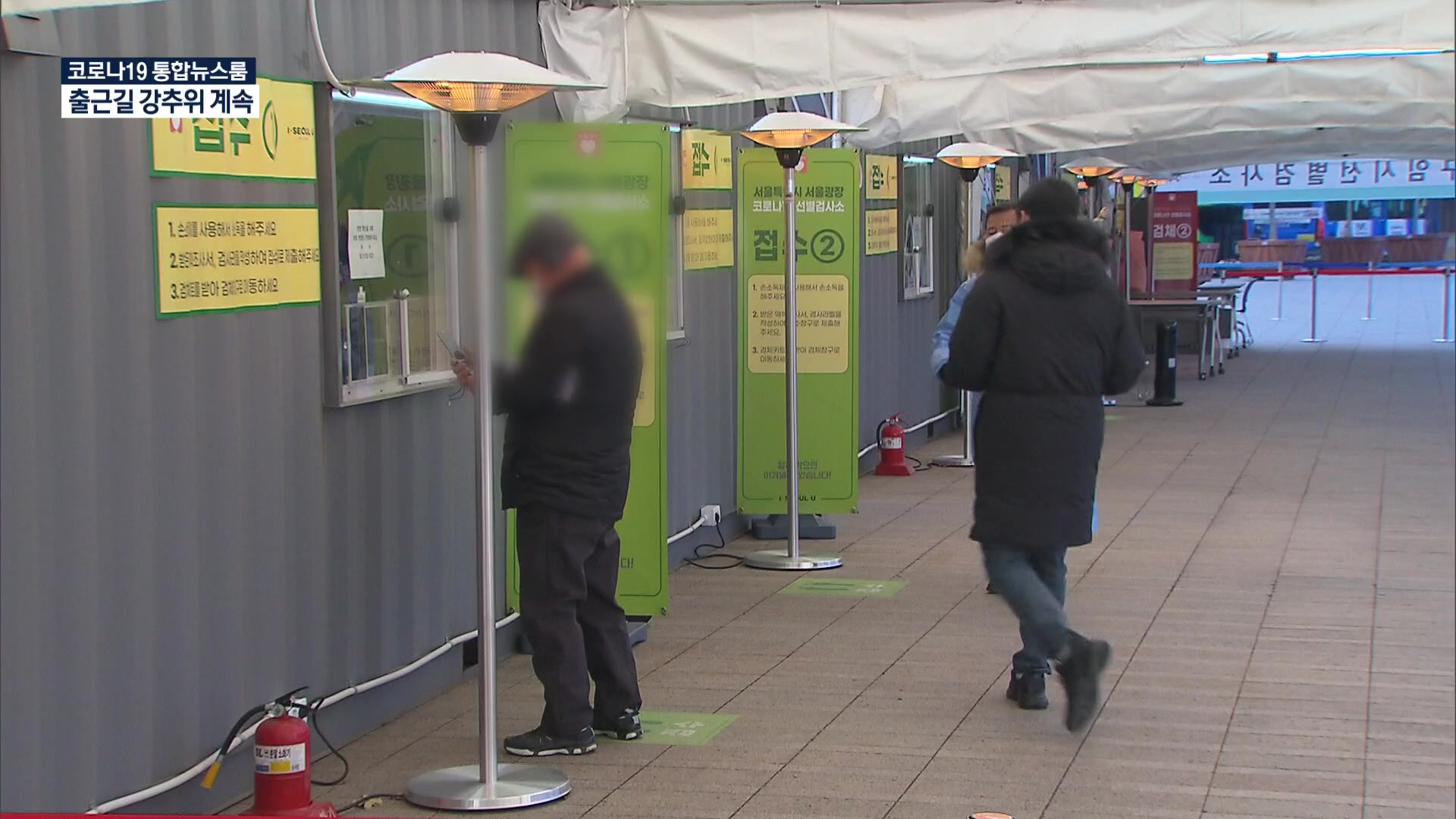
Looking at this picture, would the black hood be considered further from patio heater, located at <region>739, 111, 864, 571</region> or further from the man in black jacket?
patio heater, located at <region>739, 111, 864, 571</region>

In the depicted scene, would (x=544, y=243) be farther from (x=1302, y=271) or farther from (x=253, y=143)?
(x=1302, y=271)

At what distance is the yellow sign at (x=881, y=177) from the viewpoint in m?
12.7

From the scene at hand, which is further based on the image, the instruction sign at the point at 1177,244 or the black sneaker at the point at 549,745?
the instruction sign at the point at 1177,244

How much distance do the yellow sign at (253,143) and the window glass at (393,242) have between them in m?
0.18

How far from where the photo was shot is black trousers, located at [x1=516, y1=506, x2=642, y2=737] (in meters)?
5.58

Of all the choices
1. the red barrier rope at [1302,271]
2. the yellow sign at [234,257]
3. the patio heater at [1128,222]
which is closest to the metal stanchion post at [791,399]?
the yellow sign at [234,257]

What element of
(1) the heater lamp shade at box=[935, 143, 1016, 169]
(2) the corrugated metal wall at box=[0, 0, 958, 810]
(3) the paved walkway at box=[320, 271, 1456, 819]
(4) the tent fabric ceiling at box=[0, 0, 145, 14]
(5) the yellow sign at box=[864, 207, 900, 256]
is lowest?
(3) the paved walkway at box=[320, 271, 1456, 819]

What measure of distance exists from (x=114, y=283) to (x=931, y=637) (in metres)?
4.06

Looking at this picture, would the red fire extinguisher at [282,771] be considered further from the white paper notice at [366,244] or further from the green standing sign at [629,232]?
the white paper notice at [366,244]

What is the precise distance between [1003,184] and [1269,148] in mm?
3147

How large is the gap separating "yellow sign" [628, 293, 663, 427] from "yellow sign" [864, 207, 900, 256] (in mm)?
6058

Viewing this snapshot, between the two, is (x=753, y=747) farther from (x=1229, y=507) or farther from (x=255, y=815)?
(x=1229, y=507)

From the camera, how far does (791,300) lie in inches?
358
